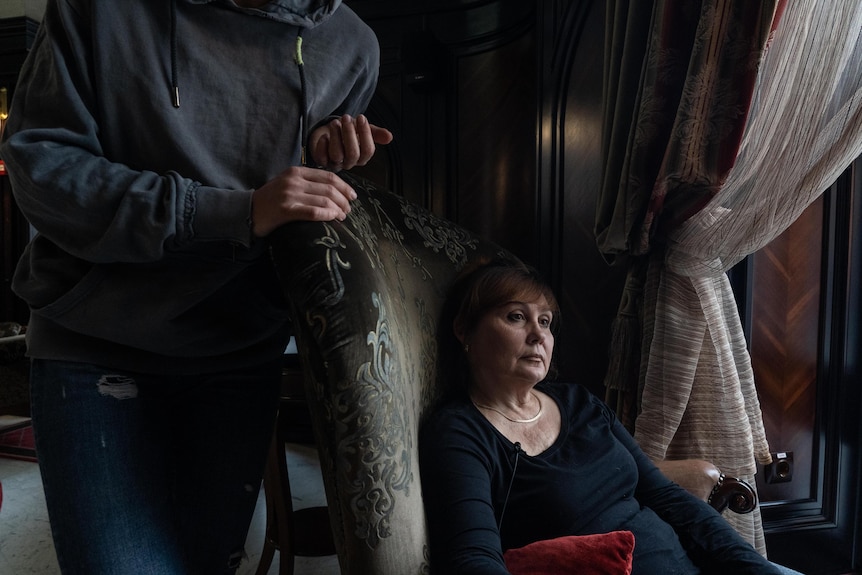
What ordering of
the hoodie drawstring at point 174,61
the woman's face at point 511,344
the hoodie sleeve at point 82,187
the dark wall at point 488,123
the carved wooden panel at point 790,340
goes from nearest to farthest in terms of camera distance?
the hoodie sleeve at point 82,187 < the hoodie drawstring at point 174,61 < the woman's face at point 511,344 < the carved wooden panel at point 790,340 < the dark wall at point 488,123

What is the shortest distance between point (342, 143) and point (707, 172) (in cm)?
91

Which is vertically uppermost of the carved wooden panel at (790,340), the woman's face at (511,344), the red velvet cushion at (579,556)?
the woman's face at (511,344)

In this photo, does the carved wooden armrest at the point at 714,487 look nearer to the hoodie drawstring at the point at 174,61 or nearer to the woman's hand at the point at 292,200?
the woman's hand at the point at 292,200

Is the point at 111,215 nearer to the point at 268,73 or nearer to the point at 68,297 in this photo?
the point at 68,297

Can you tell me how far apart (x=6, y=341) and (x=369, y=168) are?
2.69 m

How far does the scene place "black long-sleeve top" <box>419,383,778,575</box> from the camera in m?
0.96

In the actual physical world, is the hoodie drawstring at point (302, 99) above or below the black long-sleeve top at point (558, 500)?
above

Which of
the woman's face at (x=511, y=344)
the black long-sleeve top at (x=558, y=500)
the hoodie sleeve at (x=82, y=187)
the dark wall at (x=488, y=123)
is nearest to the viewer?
the hoodie sleeve at (x=82, y=187)

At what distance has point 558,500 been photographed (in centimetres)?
109

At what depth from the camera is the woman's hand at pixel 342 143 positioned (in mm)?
889

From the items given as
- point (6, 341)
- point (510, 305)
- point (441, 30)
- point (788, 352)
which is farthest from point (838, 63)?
point (6, 341)

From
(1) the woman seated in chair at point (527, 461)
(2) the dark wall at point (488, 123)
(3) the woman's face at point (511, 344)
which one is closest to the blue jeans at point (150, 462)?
(1) the woman seated in chair at point (527, 461)

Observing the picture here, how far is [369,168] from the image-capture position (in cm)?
405

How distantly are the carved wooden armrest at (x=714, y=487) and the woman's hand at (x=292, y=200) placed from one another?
1.00 metres
